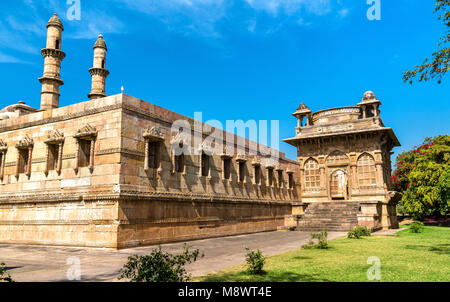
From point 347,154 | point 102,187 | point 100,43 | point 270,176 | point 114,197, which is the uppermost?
point 100,43

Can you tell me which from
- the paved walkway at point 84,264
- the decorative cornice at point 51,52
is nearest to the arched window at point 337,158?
the paved walkway at point 84,264

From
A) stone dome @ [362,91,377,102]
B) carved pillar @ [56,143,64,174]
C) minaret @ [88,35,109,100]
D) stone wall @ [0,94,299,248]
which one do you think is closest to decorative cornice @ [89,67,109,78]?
minaret @ [88,35,109,100]

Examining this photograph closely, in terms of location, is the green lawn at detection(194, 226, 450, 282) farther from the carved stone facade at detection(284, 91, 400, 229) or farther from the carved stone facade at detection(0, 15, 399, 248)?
the carved stone facade at detection(284, 91, 400, 229)

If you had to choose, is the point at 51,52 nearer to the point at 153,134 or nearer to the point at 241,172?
the point at 153,134

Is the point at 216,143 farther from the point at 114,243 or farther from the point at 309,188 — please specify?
the point at 309,188

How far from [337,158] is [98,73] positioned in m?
20.2

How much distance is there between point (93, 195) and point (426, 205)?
26.9m

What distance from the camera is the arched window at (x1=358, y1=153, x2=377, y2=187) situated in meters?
26.5

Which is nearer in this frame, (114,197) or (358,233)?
(114,197)

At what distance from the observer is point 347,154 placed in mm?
27891

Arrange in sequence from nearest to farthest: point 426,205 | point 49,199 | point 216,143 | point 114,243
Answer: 1. point 114,243
2. point 49,199
3. point 216,143
4. point 426,205

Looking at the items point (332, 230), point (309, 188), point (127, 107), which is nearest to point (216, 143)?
point (127, 107)

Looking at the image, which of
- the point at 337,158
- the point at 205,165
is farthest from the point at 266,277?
the point at 337,158
